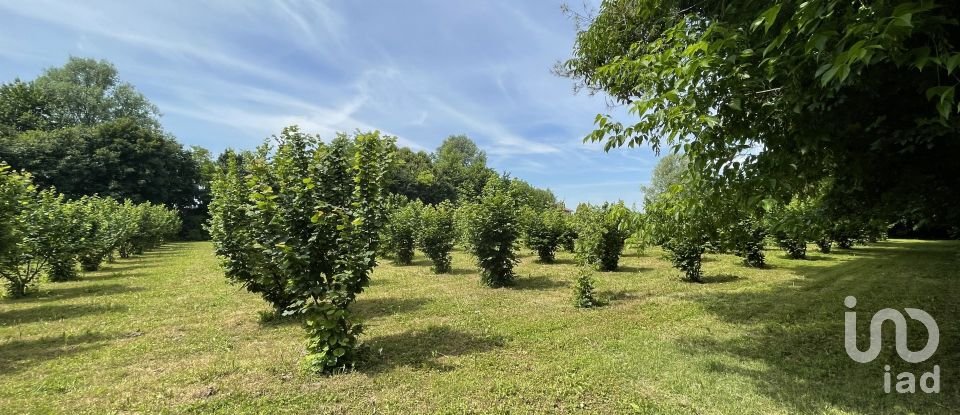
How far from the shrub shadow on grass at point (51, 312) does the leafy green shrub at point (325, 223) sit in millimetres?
5346

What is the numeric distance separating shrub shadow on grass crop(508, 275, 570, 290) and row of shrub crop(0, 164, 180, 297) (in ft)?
32.0

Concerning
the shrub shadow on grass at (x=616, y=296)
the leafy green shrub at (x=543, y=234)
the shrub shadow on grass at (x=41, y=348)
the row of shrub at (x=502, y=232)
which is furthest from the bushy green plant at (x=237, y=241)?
the leafy green shrub at (x=543, y=234)

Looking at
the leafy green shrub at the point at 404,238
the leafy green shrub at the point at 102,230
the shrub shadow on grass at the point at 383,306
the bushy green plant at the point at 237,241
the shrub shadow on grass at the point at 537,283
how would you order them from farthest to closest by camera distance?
the leafy green shrub at the point at 404,238 → the leafy green shrub at the point at 102,230 → the shrub shadow on grass at the point at 537,283 → the shrub shadow on grass at the point at 383,306 → the bushy green plant at the point at 237,241

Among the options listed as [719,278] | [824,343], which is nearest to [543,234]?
[719,278]

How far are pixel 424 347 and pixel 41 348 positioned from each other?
526 cm

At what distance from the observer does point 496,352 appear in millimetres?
5391

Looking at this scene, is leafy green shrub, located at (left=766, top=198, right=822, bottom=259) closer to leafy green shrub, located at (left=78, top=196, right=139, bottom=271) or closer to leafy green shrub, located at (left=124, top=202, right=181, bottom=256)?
leafy green shrub, located at (left=78, top=196, right=139, bottom=271)

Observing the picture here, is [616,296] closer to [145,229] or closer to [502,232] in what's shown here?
[502,232]

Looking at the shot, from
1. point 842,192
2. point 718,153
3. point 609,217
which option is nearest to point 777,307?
point 842,192

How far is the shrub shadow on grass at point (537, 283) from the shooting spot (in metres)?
10.3

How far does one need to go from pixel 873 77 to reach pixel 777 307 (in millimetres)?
5753

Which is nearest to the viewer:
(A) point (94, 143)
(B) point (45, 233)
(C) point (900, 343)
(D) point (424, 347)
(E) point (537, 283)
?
(C) point (900, 343)

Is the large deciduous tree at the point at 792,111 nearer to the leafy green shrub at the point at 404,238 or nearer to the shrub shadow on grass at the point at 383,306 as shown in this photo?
the shrub shadow on grass at the point at 383,306

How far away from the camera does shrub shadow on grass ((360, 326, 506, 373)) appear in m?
5.02
